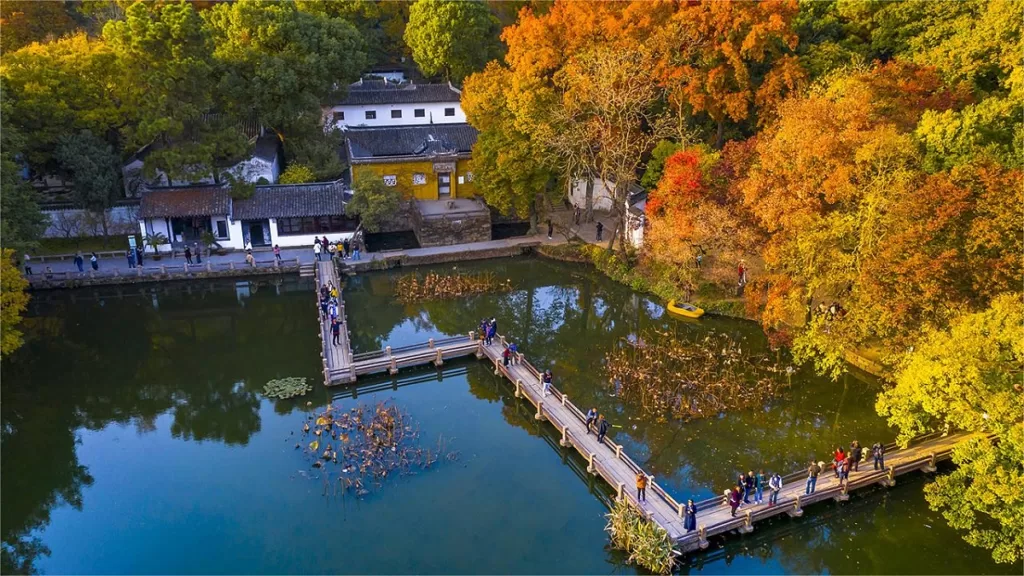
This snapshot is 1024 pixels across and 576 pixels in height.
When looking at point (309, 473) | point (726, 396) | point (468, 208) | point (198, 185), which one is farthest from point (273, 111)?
point (726, 396)

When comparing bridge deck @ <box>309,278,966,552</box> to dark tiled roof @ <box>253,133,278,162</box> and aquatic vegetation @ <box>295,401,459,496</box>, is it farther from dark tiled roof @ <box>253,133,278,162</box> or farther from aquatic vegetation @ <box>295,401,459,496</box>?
dark tiled roof @ <box>253,133,278,162</box>

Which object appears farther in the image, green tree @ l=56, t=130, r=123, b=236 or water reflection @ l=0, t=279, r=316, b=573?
green tree @ l=56, t=130, r=123, b=236

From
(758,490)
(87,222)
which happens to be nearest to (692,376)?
(758,490)

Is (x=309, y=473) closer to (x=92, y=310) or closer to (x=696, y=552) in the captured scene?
(x=696, y=552)

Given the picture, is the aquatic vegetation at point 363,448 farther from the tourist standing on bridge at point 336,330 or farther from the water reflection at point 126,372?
the tourist standing on bridge at point 336,330

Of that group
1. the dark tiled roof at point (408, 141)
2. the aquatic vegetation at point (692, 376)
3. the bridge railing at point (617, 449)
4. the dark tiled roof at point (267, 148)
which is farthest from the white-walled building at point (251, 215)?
the aquatic vegetation at point (692, 376)

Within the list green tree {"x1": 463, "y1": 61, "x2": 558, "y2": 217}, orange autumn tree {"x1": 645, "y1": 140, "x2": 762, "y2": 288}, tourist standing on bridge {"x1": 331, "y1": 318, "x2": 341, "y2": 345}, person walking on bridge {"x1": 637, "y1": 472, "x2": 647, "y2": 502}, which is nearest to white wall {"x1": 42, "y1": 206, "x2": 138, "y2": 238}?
tourist standing on bridge {"x1": 331, "y1": 318, "x2": 341, "y2": 345}
